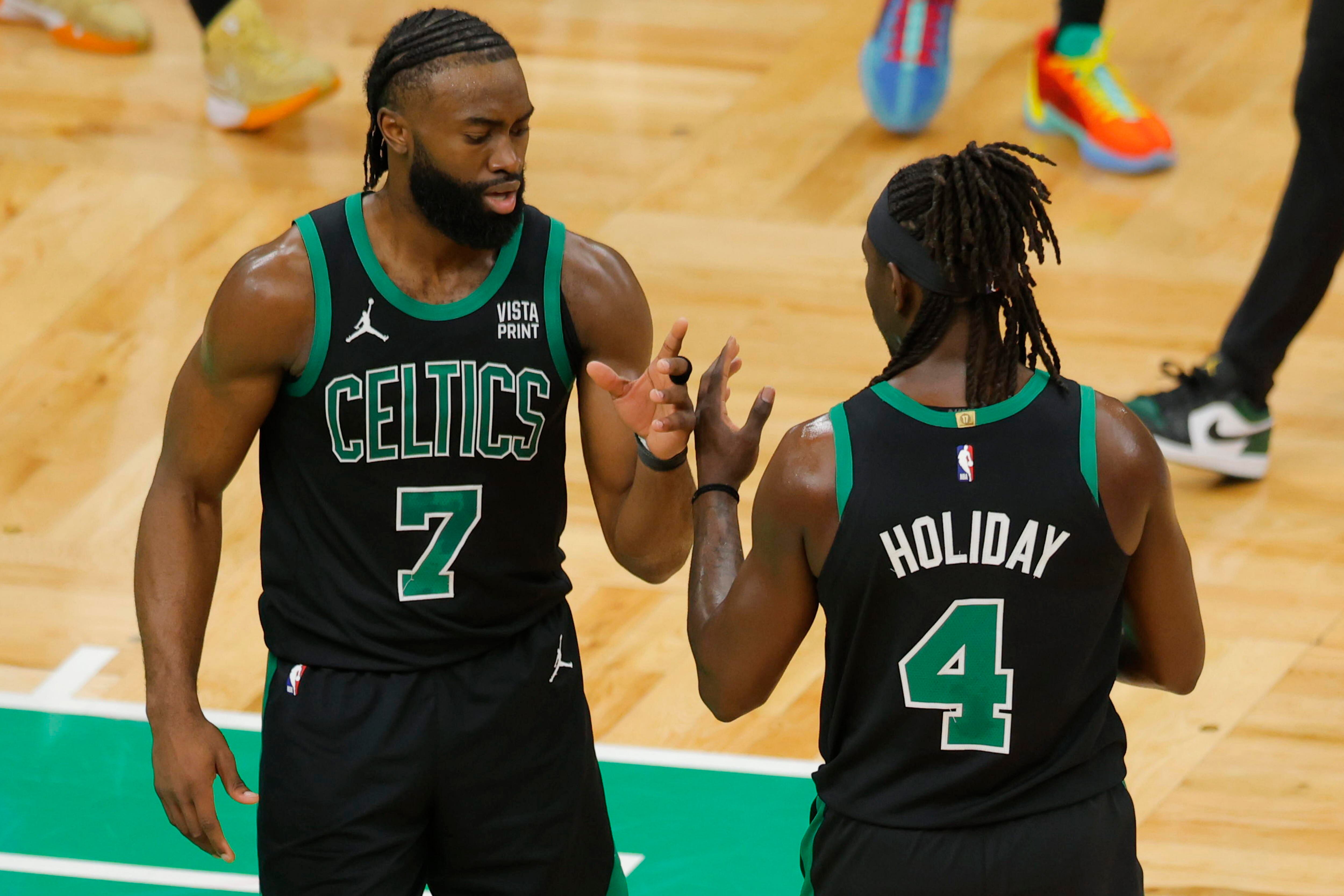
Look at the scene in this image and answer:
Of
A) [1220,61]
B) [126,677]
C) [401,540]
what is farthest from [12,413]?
[1220,61]

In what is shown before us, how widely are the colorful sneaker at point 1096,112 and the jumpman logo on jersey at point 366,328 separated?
4.30 m

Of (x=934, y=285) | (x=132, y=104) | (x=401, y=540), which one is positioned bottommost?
(x=132, y=104)

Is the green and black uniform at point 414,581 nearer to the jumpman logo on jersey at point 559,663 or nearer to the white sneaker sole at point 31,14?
the jumpman logo on jersey at point 559,663

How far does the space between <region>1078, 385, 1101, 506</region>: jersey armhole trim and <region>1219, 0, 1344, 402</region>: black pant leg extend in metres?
2.67

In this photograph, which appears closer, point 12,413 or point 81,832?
point 81,832

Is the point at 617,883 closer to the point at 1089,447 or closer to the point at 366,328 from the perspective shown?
the point at 366,328

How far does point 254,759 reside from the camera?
159 inches

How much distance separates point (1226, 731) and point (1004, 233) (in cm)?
221

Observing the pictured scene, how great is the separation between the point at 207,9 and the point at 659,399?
468cm

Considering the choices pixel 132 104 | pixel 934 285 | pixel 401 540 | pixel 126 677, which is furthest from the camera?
pixel 132 104

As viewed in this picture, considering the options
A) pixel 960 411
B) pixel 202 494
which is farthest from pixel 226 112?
pixel 960 411

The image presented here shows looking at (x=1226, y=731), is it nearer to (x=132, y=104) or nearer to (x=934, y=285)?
(x=934, y=285)

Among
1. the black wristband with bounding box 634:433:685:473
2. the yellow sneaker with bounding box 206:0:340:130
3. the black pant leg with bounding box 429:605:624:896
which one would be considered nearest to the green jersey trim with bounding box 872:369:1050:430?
the black wristband with bounding box 634:433:685:473

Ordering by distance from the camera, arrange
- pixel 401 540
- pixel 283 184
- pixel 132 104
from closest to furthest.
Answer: pixel 401 540
pixel 283 184
pixel 132 104
